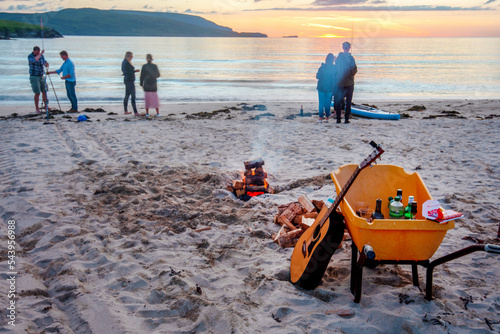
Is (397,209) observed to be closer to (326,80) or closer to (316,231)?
(316,231)

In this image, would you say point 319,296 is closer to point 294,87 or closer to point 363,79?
point 294,87

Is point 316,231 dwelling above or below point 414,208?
below

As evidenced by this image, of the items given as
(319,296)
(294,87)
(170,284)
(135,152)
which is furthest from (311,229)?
(294,87)

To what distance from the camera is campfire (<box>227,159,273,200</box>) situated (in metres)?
5.55

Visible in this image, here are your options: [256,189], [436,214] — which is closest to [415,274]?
[436,214]

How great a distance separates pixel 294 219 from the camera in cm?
449

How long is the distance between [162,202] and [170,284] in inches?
79.2

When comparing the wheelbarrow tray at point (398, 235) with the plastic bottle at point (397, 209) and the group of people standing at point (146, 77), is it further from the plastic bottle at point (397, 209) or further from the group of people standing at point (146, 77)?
the group of people standing at point (146, 77)

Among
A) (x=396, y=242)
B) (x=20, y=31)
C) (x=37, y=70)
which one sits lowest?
(x=396, y=242)

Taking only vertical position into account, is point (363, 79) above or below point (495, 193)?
above

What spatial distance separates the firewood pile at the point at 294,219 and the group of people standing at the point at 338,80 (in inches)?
263

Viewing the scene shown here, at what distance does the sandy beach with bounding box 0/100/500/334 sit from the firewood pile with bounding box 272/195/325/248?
0.13 m

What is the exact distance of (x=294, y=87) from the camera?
24844 millimetres

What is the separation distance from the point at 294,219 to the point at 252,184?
1.34m
